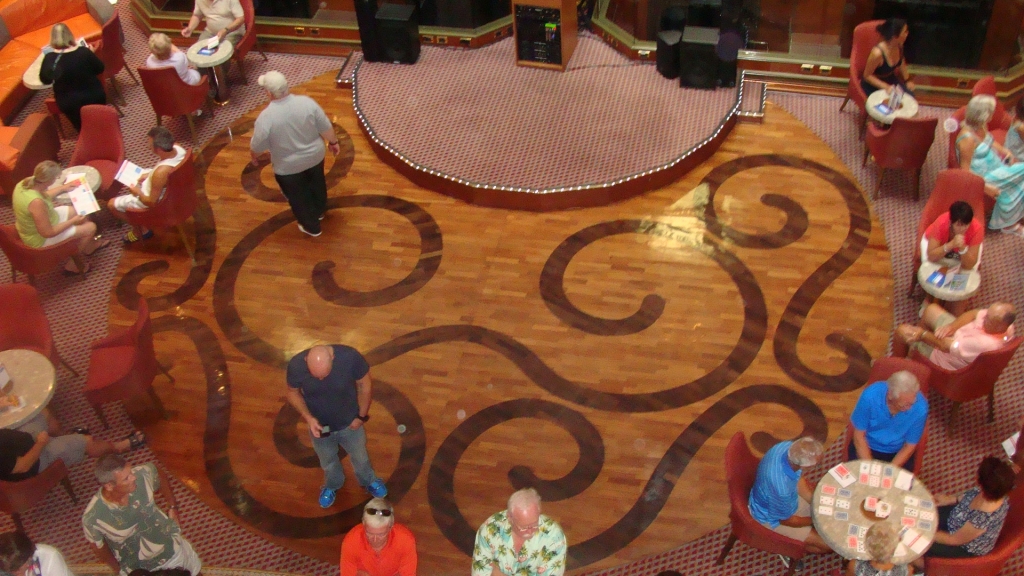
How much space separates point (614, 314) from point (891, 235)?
2408mm

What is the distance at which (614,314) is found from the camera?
6746 millimetres

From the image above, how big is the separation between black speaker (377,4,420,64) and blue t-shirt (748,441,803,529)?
19.2 feet

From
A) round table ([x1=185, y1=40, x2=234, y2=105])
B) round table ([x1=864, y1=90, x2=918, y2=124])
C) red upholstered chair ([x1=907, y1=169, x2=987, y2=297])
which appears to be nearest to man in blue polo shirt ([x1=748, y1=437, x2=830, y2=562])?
red upholstered chair ([x1=907, y1=169, x2=987, y2=297])

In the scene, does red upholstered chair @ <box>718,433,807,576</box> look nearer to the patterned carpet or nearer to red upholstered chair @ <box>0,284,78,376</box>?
the patterned carpet

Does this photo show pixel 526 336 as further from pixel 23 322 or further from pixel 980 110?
pixel 980 110

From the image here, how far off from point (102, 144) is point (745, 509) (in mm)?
6042

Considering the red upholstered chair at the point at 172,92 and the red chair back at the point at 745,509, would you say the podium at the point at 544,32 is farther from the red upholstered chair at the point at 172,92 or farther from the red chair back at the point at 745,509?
the red chair back at the point at 745,509

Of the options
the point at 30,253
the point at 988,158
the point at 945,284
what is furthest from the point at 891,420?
the point at 30,253

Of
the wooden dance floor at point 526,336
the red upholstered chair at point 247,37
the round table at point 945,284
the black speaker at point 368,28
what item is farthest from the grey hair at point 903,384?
the red upholstered chair at point 247,37

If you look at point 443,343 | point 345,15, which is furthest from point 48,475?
point 345,15

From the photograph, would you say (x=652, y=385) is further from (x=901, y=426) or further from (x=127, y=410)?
(x=127, y=410)

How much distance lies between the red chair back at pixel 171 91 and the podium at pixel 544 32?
3.03 m

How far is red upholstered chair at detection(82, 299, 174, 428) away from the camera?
18.9ft

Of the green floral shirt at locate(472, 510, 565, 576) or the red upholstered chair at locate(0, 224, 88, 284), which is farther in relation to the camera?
the red upholstered chair at locate(0, 224, 88, 284)
